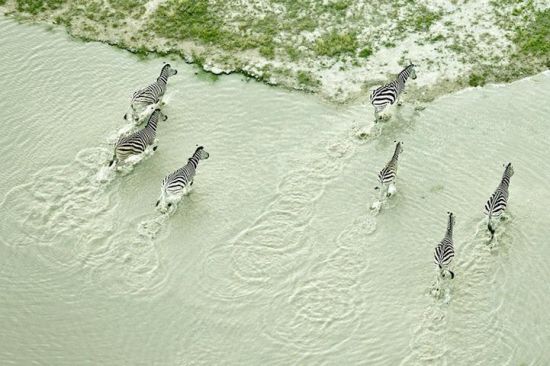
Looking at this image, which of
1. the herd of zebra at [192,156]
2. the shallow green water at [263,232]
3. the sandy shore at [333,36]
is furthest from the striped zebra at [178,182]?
the sandy shore at [333,36]

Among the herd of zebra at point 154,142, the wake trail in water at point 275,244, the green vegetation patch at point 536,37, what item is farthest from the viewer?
the green vegetation patch at point 536,37

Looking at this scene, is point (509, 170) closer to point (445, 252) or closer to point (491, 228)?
point (491, 228)

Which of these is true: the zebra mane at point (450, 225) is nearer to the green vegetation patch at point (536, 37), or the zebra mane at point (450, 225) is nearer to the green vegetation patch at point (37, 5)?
the green vegetation patch at point (536, 37)

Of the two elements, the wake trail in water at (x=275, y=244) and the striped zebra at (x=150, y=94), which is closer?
the wake trail in water at (x=275, y=244)

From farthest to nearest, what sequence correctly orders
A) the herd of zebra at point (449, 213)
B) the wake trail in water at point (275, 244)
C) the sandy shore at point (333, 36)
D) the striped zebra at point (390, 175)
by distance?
the sandy shore at point (333, 36) < the striped zebra at point (390, 175) < the wake trail in water at point (275, 244) < the herd of zebra at point (449, 213)

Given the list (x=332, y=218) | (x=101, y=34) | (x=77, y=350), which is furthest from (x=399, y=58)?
(x=77, y=350)

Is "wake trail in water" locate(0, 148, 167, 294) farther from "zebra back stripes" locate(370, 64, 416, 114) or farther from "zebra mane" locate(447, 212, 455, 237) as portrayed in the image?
"zebra mane" locate(447, 212, 455, 237)

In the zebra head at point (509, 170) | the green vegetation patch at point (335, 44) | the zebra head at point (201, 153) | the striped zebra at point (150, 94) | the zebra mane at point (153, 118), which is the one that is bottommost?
the zebra head at point (509, 170)
